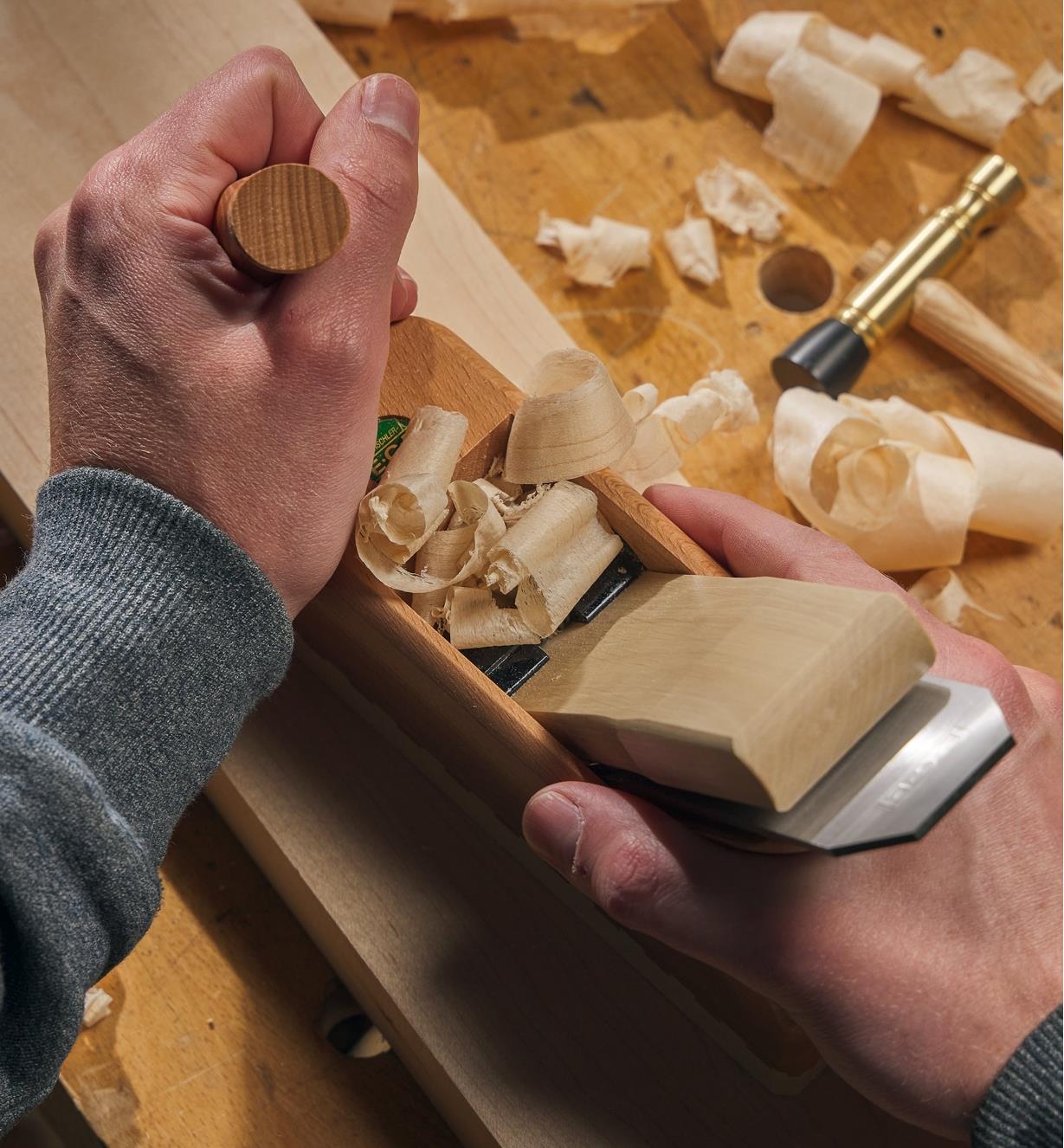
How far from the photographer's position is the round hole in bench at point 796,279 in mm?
1264

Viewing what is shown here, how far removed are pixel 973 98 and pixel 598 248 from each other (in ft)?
1.64

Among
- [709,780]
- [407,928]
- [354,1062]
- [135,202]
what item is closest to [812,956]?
[709,780]

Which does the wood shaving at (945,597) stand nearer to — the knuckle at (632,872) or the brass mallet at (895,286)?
the brass mallet at (895,286)

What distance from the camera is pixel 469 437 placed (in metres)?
0.79

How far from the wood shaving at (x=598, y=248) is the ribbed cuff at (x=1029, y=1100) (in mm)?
842

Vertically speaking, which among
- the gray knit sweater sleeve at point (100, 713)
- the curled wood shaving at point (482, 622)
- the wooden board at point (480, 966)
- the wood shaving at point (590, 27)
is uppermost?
the wood shaving at point (590, 27)

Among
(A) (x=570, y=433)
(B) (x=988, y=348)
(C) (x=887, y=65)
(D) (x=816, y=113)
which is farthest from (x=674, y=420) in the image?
(C) (x=887, y=65)

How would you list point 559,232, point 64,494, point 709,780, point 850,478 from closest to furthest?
point 709,780, point 64,494, point 850,478, point 559,232

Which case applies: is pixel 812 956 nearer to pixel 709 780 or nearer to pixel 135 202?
pixel 709 780

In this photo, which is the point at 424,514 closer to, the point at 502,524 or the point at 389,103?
the point at 502,524

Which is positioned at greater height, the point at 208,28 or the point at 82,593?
the point at 208,28

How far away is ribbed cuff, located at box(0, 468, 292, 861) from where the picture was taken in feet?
2.11

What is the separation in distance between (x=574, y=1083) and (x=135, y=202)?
0.69 m

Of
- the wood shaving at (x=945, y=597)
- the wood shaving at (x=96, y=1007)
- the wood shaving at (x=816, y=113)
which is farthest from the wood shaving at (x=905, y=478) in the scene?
the wood shaving at (x=96, y=1007)
